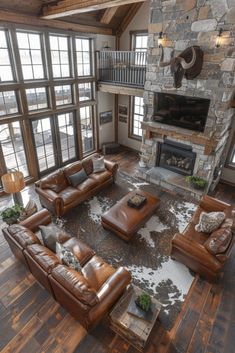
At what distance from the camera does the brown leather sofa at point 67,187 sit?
512 cm

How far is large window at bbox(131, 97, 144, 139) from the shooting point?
26.5 ft

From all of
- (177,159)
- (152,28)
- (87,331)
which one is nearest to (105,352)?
(87,331)

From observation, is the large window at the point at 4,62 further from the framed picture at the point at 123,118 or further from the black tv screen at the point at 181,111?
the framed picture at the point at 123,118

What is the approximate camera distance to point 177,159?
6648mm

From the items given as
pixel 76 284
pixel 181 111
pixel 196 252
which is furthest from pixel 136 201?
pixel 181 111

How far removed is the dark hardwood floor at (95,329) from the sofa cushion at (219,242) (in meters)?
0.73

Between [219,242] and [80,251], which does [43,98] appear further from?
[219,242]

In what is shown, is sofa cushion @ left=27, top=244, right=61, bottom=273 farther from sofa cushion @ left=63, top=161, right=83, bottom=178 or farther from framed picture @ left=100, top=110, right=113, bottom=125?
framed picture @ left=100, top=110, right=113, bottom=125

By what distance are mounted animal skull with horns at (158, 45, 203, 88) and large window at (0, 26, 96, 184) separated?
3166 millimetres

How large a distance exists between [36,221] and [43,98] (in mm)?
3972

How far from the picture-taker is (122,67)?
7.14 m

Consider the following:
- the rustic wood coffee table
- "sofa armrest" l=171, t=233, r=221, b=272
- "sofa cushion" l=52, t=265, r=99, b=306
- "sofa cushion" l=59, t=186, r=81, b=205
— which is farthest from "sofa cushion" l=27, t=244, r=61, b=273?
"sofa armrest" l=171, t=233, r=221, b=272

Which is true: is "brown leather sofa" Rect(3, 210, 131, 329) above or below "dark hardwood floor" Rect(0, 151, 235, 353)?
above

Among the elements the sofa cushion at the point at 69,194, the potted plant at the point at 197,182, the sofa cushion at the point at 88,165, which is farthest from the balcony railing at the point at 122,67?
the sofa cushion at the point at 69,194
